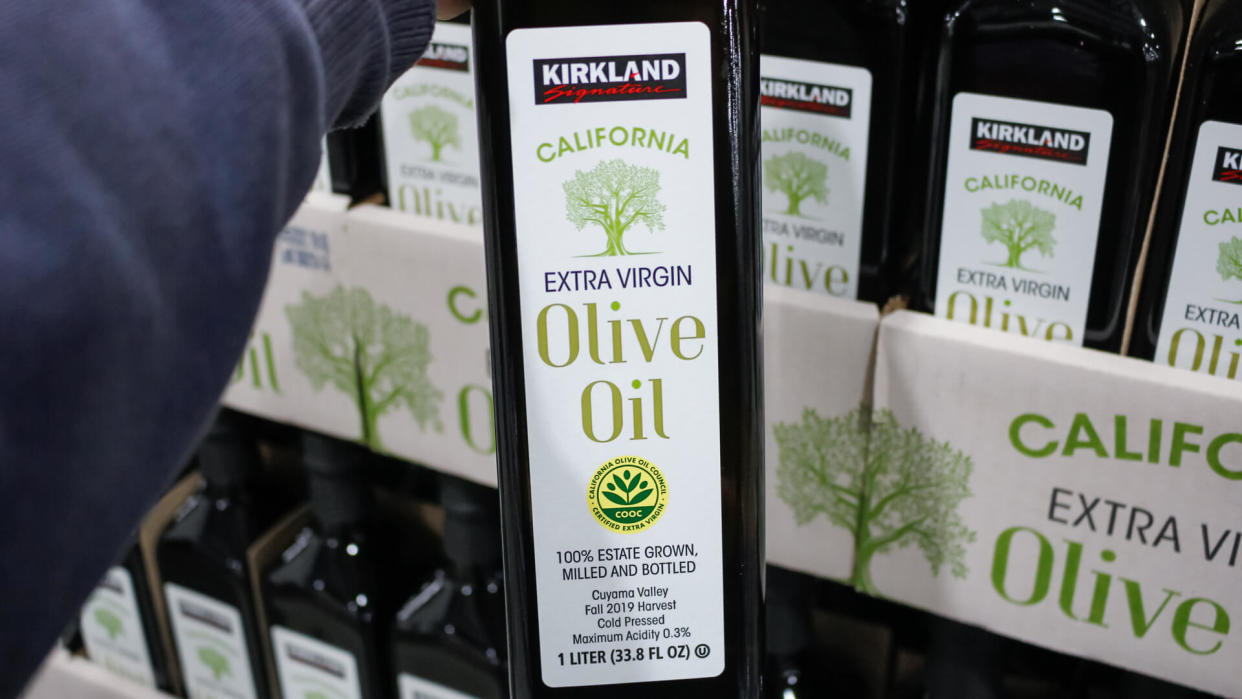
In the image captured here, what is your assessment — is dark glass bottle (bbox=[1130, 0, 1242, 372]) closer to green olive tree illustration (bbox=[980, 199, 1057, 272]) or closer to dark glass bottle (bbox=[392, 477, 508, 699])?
green olive tree illustration (bbox=[980, 199, 1057, 272])

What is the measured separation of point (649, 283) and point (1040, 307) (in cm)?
27

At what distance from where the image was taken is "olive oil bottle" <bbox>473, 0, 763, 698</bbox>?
52 cm

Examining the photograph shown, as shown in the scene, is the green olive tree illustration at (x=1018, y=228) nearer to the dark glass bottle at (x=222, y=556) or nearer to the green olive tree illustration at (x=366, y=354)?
the green olive tree illustration at (x=366, y=354)

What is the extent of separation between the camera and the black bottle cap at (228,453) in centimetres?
105

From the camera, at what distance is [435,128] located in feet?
2.63

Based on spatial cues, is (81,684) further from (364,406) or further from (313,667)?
(364,406)

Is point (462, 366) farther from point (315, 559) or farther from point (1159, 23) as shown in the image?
point (1159, 23)

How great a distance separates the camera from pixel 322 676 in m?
1.02

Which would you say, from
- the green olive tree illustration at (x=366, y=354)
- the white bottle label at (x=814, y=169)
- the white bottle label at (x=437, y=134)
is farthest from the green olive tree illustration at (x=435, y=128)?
the white bottle label at (x=814, y=169)

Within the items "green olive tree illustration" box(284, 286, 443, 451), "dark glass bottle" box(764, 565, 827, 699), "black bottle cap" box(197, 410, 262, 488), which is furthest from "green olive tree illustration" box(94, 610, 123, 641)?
"dark glass bottle" box(764, 565, 827, 699)

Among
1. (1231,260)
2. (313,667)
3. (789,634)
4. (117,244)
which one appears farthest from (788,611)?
(117,244)

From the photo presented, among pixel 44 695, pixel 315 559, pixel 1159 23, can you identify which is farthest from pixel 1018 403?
pixel 44 695

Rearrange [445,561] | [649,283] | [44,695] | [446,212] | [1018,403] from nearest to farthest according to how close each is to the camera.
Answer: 1. [649,283]
2. [1018,403]
3. [446,212]
4. [445,561]
5. [44,695]
